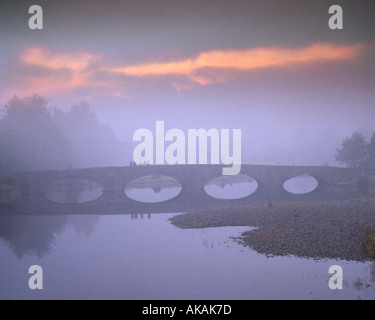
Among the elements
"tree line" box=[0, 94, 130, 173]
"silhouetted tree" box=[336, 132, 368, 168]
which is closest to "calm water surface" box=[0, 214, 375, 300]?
"tree line" box=[0, 94, 130, 173]

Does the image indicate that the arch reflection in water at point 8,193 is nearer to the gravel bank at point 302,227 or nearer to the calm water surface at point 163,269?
the calm water surface at point 163,269

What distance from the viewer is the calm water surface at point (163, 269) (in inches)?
653

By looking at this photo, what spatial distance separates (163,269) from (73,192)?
54.9 meters

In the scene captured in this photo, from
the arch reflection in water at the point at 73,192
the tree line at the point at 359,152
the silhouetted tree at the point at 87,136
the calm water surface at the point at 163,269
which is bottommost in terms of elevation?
the calm water surface at the point at 163,269

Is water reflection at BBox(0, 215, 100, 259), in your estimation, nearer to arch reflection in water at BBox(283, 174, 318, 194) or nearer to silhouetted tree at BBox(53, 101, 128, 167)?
arch reflection in water at BBox(283, 174, 318, 194)

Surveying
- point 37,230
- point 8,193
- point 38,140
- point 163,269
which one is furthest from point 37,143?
point 163,269

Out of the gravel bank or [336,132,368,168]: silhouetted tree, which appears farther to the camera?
[336,132,368,168]: silhouetted tree

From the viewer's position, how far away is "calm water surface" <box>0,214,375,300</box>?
16594mm

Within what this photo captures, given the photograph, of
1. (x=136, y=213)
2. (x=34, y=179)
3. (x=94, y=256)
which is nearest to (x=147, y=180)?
(x=34, y=179)

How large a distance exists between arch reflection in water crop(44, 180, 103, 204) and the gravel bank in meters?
28.4

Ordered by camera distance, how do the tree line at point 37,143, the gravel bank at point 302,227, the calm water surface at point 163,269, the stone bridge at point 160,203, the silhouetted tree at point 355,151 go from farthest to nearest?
the silhouetted tree at point 355,151
the tree line at point 37,143
the stone bridge at point 160,203
the gravel bank at point 302,227
the calm water surface at point 163,269

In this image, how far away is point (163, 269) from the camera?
2034cm

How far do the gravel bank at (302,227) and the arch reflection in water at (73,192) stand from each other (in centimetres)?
2843

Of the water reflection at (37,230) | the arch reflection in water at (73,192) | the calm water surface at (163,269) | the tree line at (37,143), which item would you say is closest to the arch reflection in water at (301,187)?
the tree line at (37,143)
